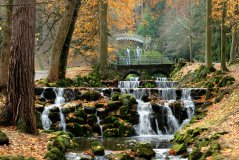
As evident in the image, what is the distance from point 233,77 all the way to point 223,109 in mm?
5146

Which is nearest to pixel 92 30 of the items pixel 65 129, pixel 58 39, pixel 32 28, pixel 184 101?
pixel 58 39

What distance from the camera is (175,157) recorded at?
11125mm

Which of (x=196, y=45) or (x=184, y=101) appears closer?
(x=184, y=101)

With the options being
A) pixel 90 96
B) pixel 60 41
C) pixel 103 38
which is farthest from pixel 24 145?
pixel 103 38

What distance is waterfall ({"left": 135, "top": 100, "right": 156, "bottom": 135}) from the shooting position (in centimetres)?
1686

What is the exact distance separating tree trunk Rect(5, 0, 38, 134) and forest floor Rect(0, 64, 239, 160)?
659 mm

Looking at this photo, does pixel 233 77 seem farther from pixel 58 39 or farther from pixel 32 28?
pixel 32 28

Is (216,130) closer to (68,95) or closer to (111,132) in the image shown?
(111,132)

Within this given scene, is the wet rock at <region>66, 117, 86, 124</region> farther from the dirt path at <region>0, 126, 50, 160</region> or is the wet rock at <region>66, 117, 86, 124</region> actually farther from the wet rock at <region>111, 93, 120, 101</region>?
the dirt path at <region>0, 126, 50, 160</region>

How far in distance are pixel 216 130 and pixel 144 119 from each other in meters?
5.07

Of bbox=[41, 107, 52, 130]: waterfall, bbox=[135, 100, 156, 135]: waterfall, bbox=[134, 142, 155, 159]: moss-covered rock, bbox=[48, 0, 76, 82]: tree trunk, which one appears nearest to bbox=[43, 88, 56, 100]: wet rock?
bbox=[41, 107, 52, 130]: waterfall

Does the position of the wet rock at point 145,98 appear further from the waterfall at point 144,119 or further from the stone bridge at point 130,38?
the stone bridge at point 130,38

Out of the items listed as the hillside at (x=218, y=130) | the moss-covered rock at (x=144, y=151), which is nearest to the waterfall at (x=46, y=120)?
the hillside at (x=218, y=130)

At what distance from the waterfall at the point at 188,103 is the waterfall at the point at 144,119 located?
1.67m
